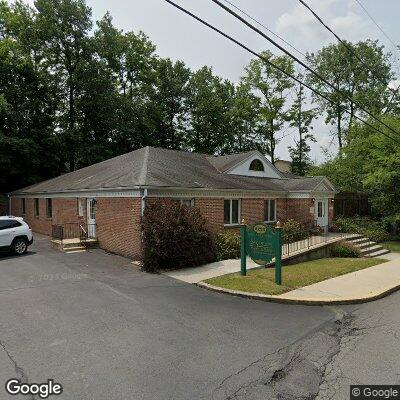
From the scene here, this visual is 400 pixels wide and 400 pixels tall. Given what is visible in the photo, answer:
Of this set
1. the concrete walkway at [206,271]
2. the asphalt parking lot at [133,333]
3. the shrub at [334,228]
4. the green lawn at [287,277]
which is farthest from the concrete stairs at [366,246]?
the asphalt parking lot at [133,333]

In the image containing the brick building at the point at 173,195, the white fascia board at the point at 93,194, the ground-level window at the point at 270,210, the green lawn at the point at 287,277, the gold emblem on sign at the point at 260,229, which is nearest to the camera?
the green lawn at the point at 287,277

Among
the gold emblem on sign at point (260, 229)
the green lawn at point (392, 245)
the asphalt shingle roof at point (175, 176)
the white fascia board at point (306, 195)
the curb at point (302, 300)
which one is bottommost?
the green lawn at point (392, 245)

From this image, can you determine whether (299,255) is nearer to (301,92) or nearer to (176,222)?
(176,222)

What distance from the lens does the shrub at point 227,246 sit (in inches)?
600

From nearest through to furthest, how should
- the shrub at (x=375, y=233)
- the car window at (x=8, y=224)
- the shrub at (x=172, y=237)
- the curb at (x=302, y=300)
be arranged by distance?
the curb at (x=302, y=300), the shrub at (x=172, y=237), the car window at (x=8, y=224), the shrub at (x=375, y=233)

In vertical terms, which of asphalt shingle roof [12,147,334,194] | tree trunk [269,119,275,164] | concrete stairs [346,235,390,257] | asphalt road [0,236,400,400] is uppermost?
tree trunk [269,119,275,164]

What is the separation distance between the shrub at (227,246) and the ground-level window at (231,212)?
1.88 metres

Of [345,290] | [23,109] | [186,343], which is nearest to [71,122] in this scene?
[23,109]

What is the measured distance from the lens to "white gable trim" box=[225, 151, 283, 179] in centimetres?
2233

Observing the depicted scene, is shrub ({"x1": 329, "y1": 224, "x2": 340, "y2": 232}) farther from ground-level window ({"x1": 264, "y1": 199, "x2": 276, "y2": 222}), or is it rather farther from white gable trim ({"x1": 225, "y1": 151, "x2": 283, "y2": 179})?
white gable trim ({"x1": 225, "y1": 151, "x2": 283, "y2": 179})

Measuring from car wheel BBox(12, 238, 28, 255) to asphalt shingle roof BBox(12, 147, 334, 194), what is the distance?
154 inches

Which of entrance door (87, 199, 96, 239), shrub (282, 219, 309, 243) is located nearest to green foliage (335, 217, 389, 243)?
shrub (282, 219, 309, 243)

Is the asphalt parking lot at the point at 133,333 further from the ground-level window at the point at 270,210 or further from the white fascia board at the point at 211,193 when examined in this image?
the ground-level window at the point at 270,210

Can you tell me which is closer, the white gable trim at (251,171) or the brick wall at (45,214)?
the brick wall at (45,214)
